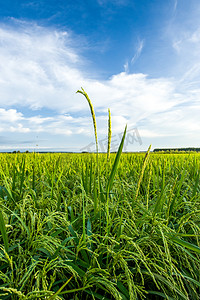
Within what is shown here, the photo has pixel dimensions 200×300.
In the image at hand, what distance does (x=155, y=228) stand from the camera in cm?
112

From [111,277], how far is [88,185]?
0.82 meters

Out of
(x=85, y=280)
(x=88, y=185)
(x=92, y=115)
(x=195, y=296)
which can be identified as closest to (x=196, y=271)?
(x=195, y=296)

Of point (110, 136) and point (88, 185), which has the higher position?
point (110, 136)

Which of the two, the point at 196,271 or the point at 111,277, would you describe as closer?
the point at 111,277

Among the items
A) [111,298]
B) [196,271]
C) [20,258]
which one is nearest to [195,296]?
[196,271]

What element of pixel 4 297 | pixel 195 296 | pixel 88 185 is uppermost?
pixel 88 185

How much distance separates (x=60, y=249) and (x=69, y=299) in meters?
0.22

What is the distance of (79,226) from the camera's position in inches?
48.9

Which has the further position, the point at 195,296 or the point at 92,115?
the point at 195,296

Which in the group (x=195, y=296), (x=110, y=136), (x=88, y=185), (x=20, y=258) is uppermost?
(x=110, y=136)

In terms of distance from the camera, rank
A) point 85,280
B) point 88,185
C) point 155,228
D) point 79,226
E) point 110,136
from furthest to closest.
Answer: point 88,185
point 79,226
point 155,228
point 110,136
point 85,280

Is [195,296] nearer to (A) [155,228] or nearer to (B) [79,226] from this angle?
(A) [155,228]

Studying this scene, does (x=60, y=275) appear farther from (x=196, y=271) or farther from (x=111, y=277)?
(x=196, y=271)

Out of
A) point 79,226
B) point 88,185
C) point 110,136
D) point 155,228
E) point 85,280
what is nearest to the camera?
point 85,280
